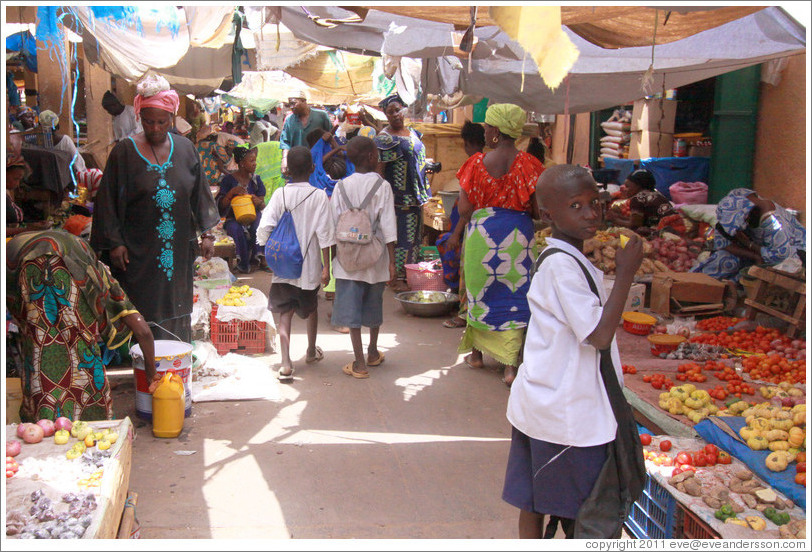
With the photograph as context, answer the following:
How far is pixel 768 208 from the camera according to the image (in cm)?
676

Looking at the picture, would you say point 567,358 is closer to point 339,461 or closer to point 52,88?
point 339,461

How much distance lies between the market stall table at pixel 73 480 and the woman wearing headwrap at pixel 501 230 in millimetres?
3091

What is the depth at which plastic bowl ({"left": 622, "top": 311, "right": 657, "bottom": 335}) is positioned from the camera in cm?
622

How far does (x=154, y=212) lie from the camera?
16.4 ft

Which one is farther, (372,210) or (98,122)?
(98,122)

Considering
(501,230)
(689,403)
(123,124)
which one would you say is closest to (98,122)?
(123,124)

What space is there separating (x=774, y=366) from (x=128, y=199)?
449cm

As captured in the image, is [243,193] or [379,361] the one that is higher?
[243,193]

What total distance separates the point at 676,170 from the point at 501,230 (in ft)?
16.3

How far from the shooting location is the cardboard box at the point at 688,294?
6.93m

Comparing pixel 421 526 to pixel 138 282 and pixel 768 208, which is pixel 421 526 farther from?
pixel 768 208

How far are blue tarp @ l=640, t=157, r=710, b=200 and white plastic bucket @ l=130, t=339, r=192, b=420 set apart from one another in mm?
6803

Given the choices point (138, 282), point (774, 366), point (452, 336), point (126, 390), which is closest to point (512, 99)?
point (452, 336)

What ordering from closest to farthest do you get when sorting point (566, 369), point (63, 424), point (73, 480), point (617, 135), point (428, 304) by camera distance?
point (566, 369) < point (73, 480) < point (63, 424) < point (428, 304) < point (617, 135)
